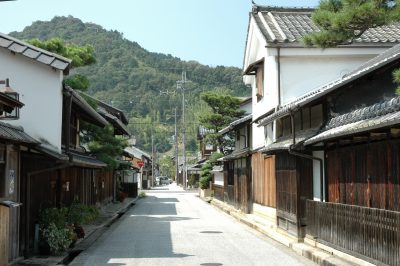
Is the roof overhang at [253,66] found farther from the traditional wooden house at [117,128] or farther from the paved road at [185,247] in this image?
the traditional wooden house at [117,128]

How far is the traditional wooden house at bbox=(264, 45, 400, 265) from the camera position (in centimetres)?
1138

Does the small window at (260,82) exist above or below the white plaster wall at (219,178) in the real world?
above

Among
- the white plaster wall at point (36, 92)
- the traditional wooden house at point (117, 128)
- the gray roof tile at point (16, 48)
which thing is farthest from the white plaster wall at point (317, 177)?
the traditional wooden house at point (117, 128)

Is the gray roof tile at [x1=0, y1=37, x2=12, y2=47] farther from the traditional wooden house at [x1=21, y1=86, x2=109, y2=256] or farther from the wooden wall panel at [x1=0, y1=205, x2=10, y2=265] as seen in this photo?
the wooden wall panel at [x1=0, y1=205, x2=10, y2=265]

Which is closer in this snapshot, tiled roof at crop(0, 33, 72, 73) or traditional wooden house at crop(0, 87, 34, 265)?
traditional wooden house at crop(0, 87, 34, 265)

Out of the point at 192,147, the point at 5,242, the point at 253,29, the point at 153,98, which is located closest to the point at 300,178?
the point at 5,242

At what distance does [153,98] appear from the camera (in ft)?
404

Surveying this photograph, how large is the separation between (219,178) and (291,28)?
26.5 m

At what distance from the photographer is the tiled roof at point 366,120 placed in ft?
34.7

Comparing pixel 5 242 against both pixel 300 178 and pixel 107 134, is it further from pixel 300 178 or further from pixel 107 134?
pixel 107 134

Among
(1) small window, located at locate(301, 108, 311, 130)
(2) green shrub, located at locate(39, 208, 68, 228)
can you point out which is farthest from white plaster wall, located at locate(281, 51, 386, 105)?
(2) green shrub, located at locate(39, 208, 68, 228)

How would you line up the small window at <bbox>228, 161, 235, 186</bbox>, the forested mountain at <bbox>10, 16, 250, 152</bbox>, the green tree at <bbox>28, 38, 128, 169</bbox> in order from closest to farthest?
the green tree at <bbox>28, 38, 128, 169</bbox>, the small window at <bbox>228, 161, 235, 186</bbox>, the forested mountain at <bbox>10, 16, 250, 152</bbox>

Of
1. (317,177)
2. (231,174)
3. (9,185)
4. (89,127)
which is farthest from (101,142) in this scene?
(9,185)

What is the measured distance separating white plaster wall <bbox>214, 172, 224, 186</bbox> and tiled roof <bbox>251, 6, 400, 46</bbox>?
72.9ft
